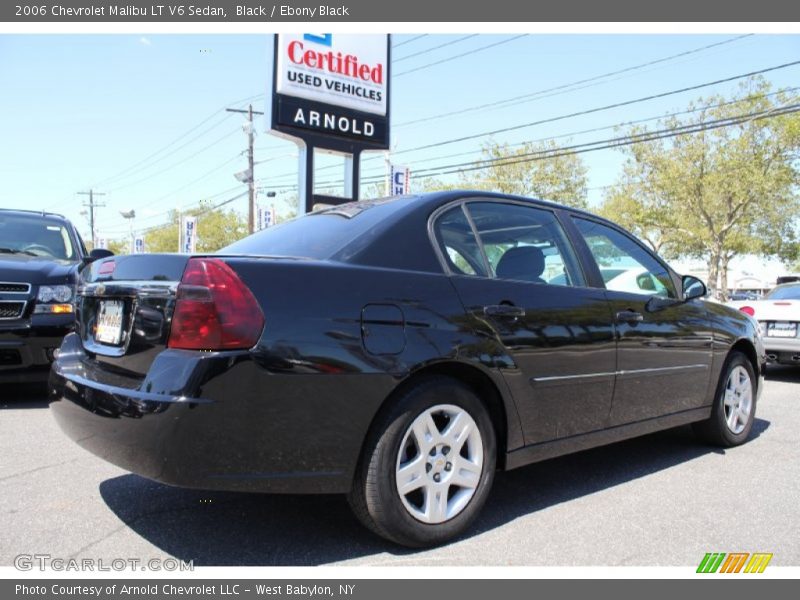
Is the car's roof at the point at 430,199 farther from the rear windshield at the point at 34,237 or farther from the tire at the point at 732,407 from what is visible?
the rear windshield at the point at 34,237

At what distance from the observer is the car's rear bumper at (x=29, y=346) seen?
17.4ft

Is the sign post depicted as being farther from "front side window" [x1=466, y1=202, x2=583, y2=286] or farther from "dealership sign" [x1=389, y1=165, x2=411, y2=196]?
"front side window" [x1=466, y1=202, x2=583, y2=286]

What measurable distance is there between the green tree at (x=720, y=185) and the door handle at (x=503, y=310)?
20738mm

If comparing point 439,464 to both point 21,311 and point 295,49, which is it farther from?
point 295,49

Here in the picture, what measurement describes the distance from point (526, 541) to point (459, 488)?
0.38 metres

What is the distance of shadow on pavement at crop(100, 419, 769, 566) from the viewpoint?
2.65 meters

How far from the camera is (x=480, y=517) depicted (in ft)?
10.2

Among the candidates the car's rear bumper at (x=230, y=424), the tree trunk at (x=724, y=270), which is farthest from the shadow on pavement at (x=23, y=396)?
the tree trunk at (x=724, y=270)

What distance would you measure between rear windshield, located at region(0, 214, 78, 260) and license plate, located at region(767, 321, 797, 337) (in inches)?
345

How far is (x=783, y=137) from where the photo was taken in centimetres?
2514

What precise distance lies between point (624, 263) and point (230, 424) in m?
2.86

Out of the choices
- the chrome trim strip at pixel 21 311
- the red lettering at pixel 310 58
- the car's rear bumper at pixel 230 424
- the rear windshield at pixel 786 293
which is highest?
the red lettering at pixel 310 58

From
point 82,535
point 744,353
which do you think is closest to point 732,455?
point 744,353

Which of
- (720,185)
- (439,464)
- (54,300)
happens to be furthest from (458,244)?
(720,185)
